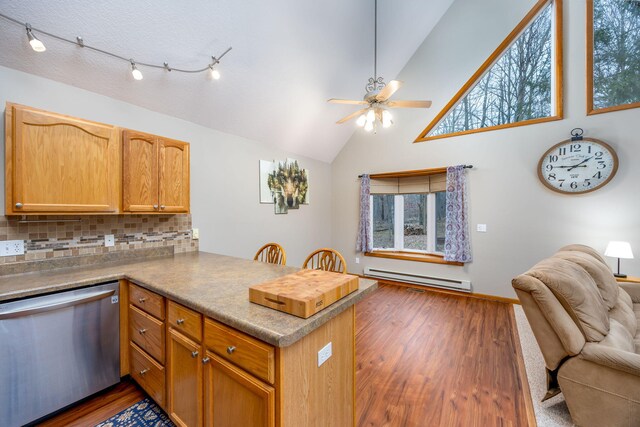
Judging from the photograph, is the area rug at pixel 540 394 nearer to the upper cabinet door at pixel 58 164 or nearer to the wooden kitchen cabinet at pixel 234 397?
the wooden kitchen cabinet at pixel 234 397

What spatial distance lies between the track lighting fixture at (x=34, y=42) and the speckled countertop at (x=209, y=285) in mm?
1441

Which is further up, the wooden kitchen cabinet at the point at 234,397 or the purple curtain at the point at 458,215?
the purple curtain at the point at 458,215

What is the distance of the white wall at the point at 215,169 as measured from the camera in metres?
1.94

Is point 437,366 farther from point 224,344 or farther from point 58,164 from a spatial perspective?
point 58,164

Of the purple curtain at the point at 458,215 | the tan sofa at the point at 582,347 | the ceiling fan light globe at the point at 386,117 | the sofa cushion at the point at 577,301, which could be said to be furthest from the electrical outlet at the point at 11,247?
the purple curtain at the point at 458,215

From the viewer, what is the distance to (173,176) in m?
2.29

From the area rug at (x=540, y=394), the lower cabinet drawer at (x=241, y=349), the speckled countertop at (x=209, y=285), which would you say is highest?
the speckled countertop at (x=209, y=285)

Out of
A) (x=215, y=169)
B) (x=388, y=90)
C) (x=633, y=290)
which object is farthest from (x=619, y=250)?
(x=215, y=169)

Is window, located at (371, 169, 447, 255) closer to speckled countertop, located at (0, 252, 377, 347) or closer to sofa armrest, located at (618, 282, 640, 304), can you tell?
sofa armrest, located at (618, 282, 640, 304)

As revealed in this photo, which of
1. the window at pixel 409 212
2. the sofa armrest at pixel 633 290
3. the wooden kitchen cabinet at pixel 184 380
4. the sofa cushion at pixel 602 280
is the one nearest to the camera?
the wooden kitchen cabinet at pixel 184 380

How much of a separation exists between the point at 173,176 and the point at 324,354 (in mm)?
2024

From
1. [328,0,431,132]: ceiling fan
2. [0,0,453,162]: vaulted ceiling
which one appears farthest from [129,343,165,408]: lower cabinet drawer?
[328,0,431,132]: ceiling fan

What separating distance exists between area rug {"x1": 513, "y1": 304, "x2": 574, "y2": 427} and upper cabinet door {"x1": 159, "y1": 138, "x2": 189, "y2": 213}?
10.3 feet

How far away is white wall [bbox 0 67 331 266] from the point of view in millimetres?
1938
